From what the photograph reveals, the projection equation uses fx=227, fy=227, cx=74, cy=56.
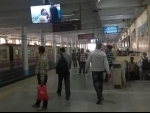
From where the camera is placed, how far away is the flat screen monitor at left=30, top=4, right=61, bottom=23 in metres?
10.7

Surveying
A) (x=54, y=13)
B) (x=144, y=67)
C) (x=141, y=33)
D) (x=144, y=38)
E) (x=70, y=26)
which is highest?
(x=54, y=13)

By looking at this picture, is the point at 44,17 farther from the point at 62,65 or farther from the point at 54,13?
the point at 62,65

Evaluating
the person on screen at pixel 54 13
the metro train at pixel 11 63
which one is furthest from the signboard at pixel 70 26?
the metro train at pixel 11 63

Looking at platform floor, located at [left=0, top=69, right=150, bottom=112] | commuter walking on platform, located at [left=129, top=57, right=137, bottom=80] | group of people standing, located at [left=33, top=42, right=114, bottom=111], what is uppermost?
group of people standing, located at [left=33, top=42, right=114, bottom=111]

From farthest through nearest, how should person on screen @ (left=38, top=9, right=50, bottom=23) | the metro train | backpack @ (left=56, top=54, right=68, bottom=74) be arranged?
the metro train, person on screen @ (left=38, top=9, right=50, bottom=23), backpack @ (left=56, top=54, right=68, bottom=74)

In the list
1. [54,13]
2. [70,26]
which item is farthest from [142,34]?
[54,13]

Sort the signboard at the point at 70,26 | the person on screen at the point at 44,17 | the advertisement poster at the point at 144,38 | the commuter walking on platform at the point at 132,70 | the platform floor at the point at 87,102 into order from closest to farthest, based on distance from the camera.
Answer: the platform floor at the point at 87,102
the person on screen at the point at 44,17
the commuter walking on platform at the point at 132,70
the signboard at the point at 70,26
the advertisement poster at the point at 144,38

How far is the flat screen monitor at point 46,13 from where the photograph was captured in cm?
1068

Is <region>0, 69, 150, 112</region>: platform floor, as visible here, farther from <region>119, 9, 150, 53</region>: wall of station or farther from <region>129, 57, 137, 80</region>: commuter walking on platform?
<region>119, 9, 150, 53</region>: wall of station

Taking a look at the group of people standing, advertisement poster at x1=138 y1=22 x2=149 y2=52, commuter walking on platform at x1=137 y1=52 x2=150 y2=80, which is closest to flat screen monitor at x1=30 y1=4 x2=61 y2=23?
the group of people standing

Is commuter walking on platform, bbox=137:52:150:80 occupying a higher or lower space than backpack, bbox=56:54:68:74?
lower

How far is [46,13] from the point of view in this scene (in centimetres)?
1087

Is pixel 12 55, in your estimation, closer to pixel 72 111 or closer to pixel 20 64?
pixel 20 64

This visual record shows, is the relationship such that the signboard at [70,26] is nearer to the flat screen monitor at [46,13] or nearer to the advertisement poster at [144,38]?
the flat screen monitor at [46,13]
